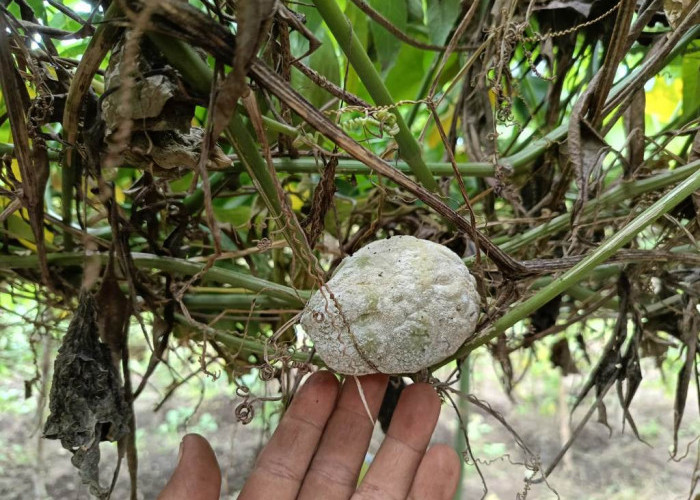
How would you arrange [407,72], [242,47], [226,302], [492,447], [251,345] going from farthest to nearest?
[492,447] < [407,72] < [226,302] < [251,345] < [242,47]

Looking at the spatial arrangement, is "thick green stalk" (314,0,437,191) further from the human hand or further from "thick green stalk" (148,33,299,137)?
the human hand

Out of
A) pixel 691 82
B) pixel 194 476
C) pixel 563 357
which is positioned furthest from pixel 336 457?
pixel 691 82

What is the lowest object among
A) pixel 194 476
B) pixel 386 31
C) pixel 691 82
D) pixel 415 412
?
pixel 194 476

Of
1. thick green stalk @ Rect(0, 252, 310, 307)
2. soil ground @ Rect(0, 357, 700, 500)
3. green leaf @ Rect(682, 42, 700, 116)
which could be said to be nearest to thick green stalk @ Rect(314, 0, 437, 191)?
thick green stalk @ Rect(0, 252, 310, 307)

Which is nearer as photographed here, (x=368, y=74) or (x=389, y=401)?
(x=368, y=74)

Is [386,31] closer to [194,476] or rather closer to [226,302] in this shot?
[226,302]

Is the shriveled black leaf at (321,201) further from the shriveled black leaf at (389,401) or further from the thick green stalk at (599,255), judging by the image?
the shriveled black leaf at (389,401)

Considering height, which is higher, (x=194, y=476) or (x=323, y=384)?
(x=323, y=384)

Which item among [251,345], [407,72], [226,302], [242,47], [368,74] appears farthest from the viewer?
[407,72]

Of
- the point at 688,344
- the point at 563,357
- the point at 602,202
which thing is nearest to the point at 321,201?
the point at 602,202
